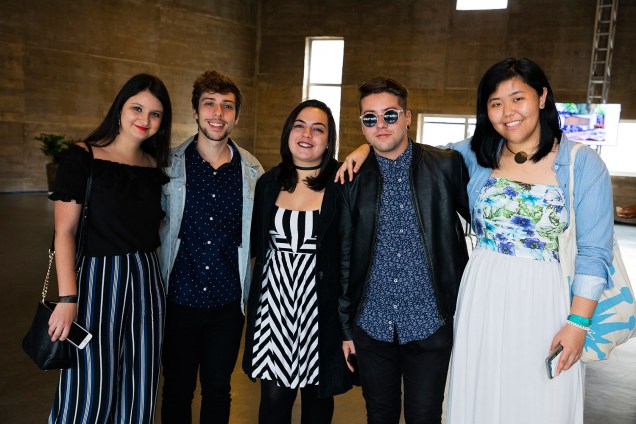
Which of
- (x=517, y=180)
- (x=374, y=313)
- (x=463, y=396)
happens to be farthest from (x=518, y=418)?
(x=517, y=180)

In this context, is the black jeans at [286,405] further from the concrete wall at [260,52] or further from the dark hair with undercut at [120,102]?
the concrete wall at [260,52]

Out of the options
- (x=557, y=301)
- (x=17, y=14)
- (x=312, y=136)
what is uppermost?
(x=17, y=14)

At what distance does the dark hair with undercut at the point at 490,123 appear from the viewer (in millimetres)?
2066

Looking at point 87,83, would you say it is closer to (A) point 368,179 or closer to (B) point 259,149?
(B) point 259,149

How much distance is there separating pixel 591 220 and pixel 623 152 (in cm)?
1510

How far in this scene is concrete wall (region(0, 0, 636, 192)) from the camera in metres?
14.0

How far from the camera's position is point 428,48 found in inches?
640

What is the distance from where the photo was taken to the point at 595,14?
14352 mm

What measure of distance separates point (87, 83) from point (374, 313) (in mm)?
14476

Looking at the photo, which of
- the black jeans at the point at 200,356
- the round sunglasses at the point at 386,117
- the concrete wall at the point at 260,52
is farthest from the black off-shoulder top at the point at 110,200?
the concrete wall at the point at 260,52

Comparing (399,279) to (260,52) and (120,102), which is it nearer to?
(120,102)

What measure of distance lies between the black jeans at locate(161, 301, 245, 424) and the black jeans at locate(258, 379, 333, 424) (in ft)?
0.73

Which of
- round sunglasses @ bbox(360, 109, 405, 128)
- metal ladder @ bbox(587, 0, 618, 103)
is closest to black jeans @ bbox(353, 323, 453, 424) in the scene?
round sunglasses @ bbox(360, 109, 405, 128)

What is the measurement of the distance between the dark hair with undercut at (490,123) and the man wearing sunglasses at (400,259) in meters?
0.14
